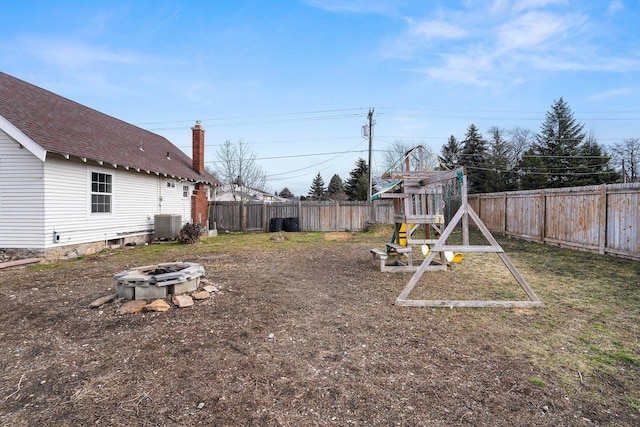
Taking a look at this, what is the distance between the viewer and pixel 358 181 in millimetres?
40719

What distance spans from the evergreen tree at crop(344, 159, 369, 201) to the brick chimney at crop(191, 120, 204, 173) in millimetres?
23120

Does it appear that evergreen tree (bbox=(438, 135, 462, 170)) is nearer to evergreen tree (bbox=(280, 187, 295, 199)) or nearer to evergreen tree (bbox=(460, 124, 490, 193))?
evergreen tree (bbox=(460, 124, 490, 193))

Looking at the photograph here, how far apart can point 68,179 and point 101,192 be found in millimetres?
1342

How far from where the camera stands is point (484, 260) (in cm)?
872

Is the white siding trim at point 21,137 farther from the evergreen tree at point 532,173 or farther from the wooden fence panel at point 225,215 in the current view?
the evergreen tree at point 532,173

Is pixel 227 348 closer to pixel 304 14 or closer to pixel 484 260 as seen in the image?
pixel 484 260

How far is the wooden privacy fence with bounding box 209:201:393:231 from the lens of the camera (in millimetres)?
18250

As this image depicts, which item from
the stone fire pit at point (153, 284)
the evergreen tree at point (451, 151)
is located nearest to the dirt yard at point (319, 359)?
the stone fire pit at point (153, 284)

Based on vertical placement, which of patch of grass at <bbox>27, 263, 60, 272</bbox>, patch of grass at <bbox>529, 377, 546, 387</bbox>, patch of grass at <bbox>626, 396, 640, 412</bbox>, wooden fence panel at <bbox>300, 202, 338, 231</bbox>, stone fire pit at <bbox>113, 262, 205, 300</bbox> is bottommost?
patch of grass at <bbox>626, 396, 640, 412</bbox>

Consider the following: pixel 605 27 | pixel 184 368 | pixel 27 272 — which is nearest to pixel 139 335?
pixel 184 368

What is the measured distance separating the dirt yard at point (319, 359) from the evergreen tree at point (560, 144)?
30292mm

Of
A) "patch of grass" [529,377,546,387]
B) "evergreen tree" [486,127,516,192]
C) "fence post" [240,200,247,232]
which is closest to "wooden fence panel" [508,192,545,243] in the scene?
"patch of grass" [529,377,546,387]

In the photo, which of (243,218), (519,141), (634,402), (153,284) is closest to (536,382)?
(634,402)

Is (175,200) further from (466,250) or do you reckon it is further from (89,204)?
(466,250)
